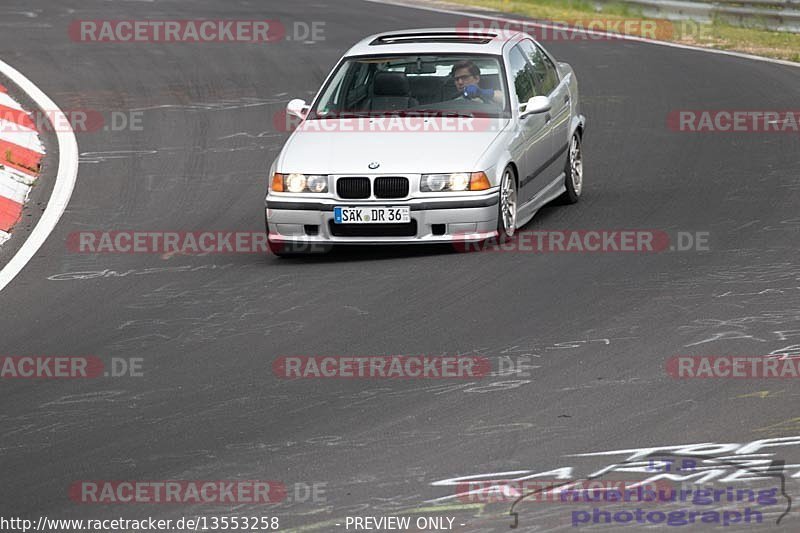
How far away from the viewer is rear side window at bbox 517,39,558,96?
12.6 metres

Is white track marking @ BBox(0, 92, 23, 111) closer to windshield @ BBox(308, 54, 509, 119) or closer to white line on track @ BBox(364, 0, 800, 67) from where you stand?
windshield @ BBox(308, 54, 509, 119)

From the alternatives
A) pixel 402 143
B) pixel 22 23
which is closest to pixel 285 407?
pixel 402 143

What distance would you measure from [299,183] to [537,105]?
1961 mm

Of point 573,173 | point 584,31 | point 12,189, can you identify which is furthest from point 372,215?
point 584,31

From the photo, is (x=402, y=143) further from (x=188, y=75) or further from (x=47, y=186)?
(x=188, y=75)

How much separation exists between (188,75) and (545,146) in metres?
8.87

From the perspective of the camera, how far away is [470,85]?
11.8 m

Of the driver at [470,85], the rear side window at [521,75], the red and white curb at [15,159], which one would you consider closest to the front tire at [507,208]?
the driver at [470,85]

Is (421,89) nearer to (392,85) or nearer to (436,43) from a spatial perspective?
(392,85)

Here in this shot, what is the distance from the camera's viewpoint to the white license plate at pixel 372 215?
10.8m

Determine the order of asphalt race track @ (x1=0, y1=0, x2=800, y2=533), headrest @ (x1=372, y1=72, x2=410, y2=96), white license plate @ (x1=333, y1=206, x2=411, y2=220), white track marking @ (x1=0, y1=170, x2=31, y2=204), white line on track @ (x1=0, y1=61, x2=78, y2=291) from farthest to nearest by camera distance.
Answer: white track marking @ (x1=0, y1=170, x2=31, y2=204) < headrest @ (x1=372, y1=72, x2=410, y2=96) < white line on track @ (x1=0, y1=61, x2=78, y2=291) < white license plate @ (x1=333, y1=206, x2=411, y2=220) < asphalt race track @ (x1=0, y1=0, x2=800, y2=533)

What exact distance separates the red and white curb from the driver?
12.5 feet

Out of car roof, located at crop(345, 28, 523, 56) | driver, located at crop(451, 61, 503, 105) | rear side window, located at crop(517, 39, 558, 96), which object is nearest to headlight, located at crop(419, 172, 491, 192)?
driver, located at crop(451, 61, 503, 105)


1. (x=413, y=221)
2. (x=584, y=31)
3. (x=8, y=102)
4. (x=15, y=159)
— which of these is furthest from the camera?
(x=584, y=31)
